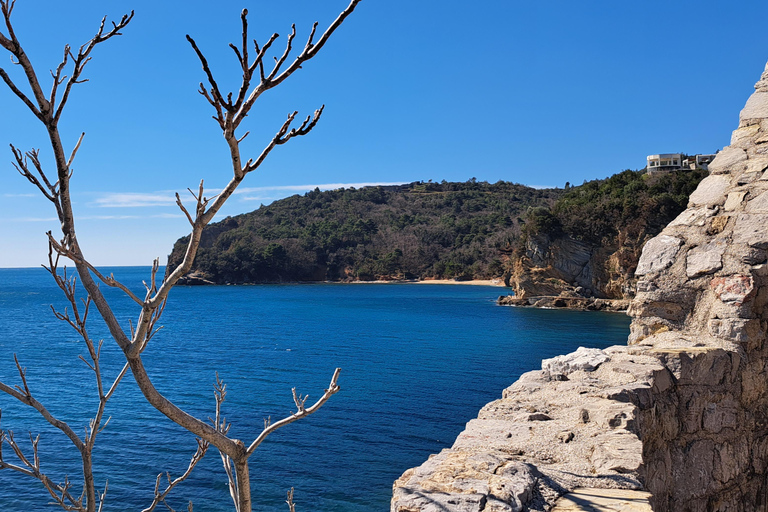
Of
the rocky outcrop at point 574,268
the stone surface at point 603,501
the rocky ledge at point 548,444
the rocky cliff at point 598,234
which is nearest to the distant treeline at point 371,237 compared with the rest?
the rocky cliff at point 598,234

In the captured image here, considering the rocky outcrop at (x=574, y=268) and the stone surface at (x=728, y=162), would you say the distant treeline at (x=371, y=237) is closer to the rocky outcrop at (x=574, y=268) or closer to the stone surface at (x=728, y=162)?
the rocky outcrop at (x=574, y=268)

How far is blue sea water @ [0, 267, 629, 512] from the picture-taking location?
42.4 ft

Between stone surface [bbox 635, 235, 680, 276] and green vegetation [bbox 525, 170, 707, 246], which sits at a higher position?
green vegetation [bbox 525, 170, 707, 246]

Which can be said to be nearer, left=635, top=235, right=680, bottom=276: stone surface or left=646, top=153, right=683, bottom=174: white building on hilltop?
left=635, top=235, right=680, bottom=276: stone surface

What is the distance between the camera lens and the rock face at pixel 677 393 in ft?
11.8

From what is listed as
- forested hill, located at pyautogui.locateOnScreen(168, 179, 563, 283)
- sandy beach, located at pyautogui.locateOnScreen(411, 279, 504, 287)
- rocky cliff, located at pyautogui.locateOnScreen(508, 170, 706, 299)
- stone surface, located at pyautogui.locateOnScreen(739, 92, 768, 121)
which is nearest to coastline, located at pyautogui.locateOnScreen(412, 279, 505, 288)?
sandy beach, located at pyautogui.locateOnScreen(411, 279, 504, 287)

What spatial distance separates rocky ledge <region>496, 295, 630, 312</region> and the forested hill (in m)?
31.3

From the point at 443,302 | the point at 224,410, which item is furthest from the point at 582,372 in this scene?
the point at 443,302

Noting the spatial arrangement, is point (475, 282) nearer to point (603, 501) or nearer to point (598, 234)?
point (598, 234)

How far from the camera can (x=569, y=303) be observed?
2025 inches

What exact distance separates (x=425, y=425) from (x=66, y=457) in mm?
9447

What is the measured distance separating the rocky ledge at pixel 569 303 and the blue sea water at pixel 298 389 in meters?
2.02

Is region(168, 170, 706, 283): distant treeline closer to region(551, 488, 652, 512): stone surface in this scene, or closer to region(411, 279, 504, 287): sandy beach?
region(411, 279, 504, 287): sandy beach

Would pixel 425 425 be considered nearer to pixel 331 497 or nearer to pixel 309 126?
pixel 331 497
